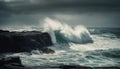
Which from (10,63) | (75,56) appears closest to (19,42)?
(75,56)

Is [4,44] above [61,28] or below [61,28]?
below

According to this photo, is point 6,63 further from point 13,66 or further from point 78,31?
point 78,31

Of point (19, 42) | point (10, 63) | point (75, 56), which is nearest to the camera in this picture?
point (10, 63)

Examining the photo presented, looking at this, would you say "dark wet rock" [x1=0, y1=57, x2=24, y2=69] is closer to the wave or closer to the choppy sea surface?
the choppy sea surface

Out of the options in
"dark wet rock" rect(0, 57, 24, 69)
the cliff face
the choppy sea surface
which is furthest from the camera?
the cliff face

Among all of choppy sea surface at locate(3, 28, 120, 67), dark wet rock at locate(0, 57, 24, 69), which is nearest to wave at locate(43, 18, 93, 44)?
choppy sea surface at locate(3, 28, 120, 67)

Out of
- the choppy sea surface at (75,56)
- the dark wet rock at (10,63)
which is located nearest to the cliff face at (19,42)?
the choppy sea surface at (75,56)

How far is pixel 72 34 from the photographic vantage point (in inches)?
1745

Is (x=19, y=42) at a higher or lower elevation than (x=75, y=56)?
higher

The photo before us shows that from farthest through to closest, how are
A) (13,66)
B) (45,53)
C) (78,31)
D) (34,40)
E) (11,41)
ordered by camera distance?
1. (78,31)
2. (34,40)
3. (11,41)
4. (45,53)
5. (13,66)

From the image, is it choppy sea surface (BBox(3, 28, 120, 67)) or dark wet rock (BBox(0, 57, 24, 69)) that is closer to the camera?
dark wet rock (BBox(0, 57, 24, 69))

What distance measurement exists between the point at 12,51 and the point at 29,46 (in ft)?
8.04

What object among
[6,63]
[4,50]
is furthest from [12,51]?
[6,63]

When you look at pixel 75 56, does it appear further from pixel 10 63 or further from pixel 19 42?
pixel 10 63
